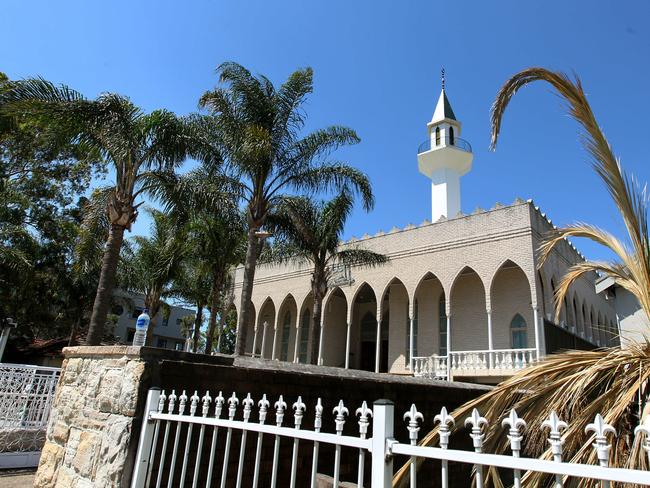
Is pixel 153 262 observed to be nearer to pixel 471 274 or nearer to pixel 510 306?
pixel 471 274

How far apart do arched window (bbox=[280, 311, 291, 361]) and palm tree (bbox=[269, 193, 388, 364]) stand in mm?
11960

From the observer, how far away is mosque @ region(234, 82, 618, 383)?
55.7ft

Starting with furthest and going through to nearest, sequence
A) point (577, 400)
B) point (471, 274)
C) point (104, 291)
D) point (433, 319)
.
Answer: point (433, 319)
point (471, 274)
point (104, 291)
point (577, 400)

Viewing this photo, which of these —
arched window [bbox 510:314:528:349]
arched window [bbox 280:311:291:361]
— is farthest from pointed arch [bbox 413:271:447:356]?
arched window [bbox 280:311:291:361]

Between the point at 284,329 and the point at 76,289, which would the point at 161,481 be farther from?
the point at 284,329

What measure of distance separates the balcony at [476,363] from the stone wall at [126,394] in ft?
40.3

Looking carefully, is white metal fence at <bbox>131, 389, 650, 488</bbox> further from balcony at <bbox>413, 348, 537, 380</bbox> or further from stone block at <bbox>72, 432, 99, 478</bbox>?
balcony at <bbox>413, 348, 537, 380</bbox>

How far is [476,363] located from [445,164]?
13016 millimetres

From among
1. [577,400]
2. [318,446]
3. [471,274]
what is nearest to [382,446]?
[318,446]

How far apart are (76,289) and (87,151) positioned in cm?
1299

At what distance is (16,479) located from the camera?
670 cm

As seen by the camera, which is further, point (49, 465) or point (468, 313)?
point (468, 313)

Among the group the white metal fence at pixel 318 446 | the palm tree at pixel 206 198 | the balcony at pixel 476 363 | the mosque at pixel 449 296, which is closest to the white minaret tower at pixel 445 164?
the mosque at pixel 449 296

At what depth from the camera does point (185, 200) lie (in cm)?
1152
